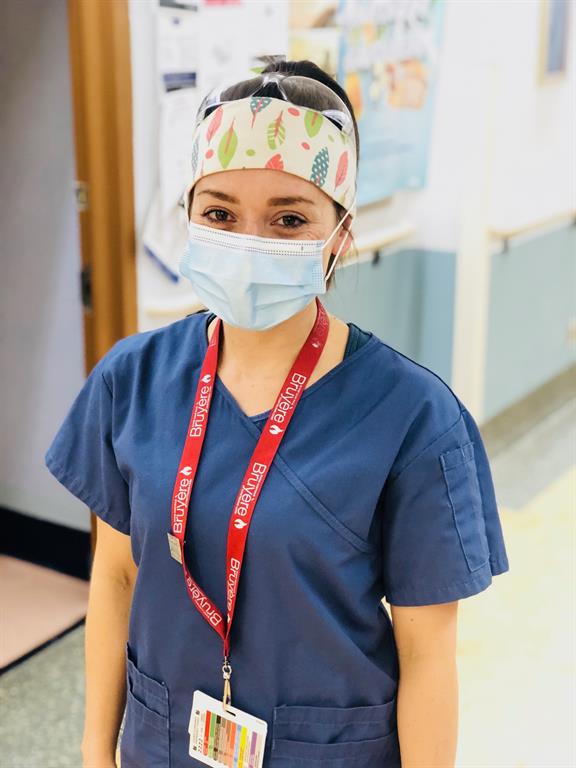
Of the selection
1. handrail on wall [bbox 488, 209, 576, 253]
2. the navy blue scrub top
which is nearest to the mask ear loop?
the navy blue scrub top

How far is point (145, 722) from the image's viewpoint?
1165 mm

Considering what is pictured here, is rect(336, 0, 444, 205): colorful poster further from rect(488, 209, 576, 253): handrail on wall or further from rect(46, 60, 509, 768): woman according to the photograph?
rect(46, 60, 509, 768): woman

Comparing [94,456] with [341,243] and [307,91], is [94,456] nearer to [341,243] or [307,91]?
[341,243]

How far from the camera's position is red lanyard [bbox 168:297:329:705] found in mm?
1027

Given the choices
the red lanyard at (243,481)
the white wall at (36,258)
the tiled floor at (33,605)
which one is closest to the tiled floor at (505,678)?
the tiled floor at (33,605)

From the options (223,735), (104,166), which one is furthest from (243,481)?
(104,166)

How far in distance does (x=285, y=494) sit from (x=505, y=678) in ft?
6.05

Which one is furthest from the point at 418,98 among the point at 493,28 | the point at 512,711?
the point at 512,711

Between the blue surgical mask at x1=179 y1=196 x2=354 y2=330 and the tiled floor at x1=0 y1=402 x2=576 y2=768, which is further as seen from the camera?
the tiled floor at x1=0 y1=402 x2=576 y2=768

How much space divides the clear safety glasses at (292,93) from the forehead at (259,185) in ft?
0.35

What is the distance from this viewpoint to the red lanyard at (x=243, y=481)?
1027 millimetres

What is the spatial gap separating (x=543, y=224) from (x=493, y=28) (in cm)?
101

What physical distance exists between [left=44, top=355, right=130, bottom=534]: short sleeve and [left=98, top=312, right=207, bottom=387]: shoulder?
2 centimetres

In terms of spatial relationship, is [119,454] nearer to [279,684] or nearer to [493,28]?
[279,684]
